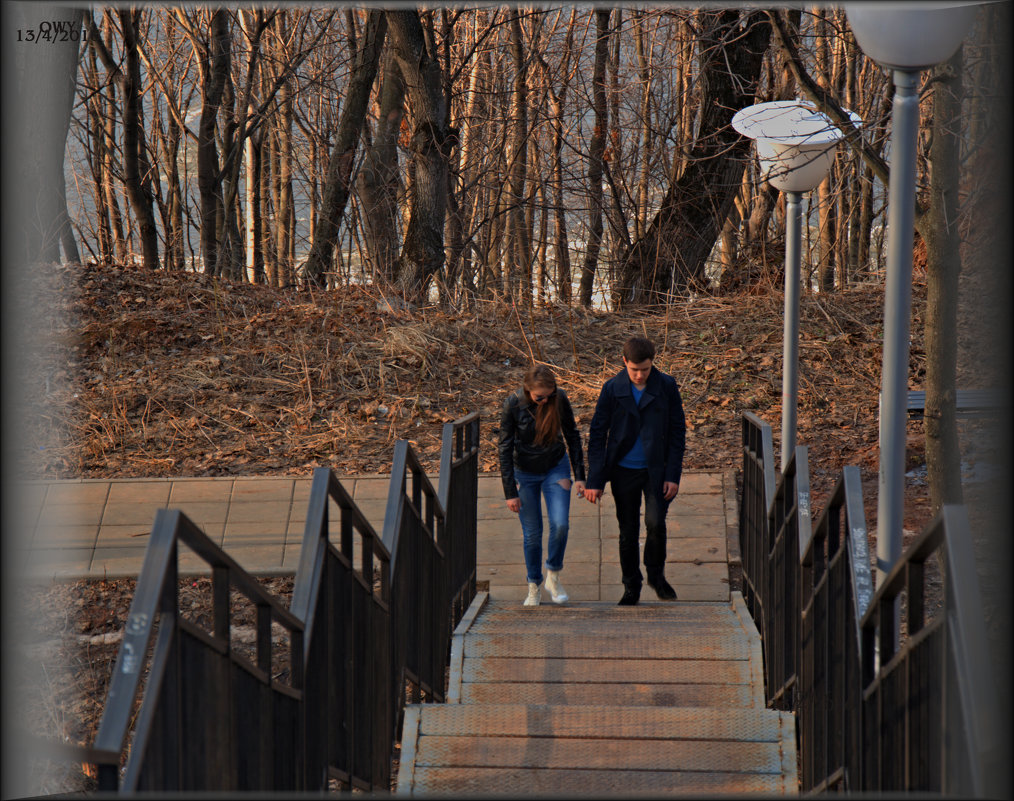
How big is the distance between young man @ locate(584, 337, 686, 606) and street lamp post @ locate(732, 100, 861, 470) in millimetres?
680

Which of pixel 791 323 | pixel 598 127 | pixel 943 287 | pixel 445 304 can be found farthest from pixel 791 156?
pixel 598 127

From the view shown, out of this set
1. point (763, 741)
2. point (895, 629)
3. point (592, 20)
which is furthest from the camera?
point (592, 20)

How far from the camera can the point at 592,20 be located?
2077 centimetres

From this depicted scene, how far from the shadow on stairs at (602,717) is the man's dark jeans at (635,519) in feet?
1.82

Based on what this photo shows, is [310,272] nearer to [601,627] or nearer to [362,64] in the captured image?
[362,64]

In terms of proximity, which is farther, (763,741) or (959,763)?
(763,741)

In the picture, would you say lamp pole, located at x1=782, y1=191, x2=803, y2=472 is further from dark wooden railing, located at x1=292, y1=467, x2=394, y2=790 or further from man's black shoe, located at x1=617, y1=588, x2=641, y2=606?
dark wooden railing, located at x1=292, y1=467, x2=394, y2=790

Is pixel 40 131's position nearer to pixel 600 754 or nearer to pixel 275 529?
pixel 275 529

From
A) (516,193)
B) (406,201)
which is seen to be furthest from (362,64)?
(516,193)

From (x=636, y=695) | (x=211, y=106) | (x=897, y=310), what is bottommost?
(x=636, y=695)

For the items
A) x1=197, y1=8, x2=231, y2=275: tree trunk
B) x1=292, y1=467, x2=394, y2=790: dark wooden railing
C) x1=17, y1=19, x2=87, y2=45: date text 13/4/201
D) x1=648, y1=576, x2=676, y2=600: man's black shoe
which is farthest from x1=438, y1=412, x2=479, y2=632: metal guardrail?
x1=197, y1=8, x2=231, y2=275: tree trunk

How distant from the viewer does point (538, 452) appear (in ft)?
20.6

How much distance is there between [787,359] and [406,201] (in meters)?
12.2

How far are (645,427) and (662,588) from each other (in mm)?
1114
